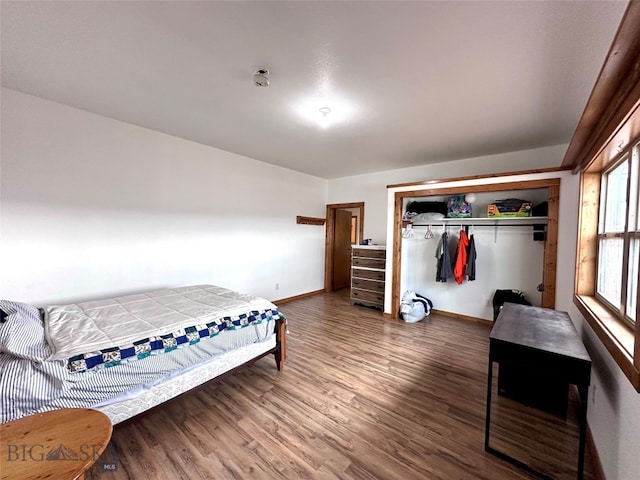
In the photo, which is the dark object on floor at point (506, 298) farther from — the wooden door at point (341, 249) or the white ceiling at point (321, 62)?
the wooden door at point (341, 249)


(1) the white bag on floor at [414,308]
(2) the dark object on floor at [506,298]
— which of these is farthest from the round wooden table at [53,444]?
(2) the dark object on floor at [506,298]

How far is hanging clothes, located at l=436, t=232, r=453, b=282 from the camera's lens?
4.04m

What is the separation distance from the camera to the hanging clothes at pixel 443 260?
4.04 m

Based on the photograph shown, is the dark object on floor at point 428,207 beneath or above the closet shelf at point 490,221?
above

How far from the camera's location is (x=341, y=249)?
6496 millimetres

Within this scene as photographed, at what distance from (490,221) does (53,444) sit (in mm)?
4775

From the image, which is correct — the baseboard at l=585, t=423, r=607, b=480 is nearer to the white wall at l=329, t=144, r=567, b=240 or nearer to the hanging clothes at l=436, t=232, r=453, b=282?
the hanging clothes at l=436, t=232, r=453, b=282

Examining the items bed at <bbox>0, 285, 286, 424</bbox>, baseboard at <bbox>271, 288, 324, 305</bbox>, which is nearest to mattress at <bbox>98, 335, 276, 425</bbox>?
bed at <bbox>0, 285, 286, 424</bbox>

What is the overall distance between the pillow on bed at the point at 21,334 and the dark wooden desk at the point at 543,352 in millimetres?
2651

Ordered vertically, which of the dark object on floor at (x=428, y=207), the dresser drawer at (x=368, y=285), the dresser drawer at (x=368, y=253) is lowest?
the dresser drawer at (x=368, y=285)

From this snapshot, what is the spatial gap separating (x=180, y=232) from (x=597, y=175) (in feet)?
15.0

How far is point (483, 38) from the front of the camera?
63.1 inches

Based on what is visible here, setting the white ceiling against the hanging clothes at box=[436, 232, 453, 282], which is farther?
the hanging clothes at box=[436, 232, 453, 282]

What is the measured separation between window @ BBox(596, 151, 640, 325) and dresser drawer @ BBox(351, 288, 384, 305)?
9.17ft
